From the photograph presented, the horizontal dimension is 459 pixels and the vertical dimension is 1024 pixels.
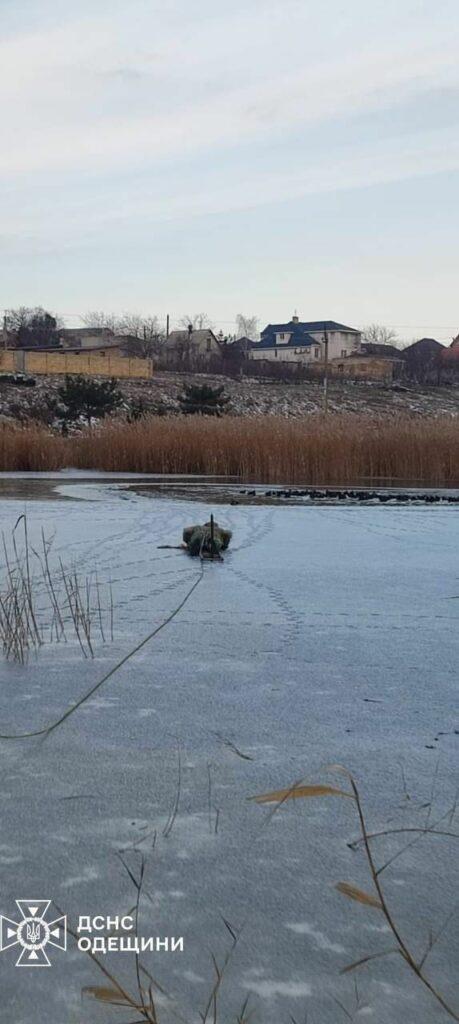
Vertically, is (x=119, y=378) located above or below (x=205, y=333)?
below

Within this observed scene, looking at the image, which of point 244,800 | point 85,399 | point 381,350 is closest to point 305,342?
point 381,350

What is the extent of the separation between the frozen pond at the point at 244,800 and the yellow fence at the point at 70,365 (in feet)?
151

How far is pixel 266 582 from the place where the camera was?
4.89 meters

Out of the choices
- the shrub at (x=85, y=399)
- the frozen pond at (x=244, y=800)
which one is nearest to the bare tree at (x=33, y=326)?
the shrub at (x=85, y=399)

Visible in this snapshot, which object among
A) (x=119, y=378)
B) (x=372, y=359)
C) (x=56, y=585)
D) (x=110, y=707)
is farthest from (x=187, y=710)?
(x=372, y=359)

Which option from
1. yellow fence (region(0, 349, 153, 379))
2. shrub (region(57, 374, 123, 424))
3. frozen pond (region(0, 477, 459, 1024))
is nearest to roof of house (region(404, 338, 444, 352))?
yellow fence (region(0, 349, 153, 379))

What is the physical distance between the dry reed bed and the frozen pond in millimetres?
10759

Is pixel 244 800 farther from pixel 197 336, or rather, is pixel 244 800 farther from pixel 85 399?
pixel 197 336

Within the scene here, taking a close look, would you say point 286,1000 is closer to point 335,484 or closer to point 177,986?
point 177,986

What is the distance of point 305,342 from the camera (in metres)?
84.3

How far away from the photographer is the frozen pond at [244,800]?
1314mm

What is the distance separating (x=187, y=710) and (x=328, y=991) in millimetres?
1268

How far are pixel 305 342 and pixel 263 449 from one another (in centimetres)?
7070

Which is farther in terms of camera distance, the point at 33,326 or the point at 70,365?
the point at 33,326
